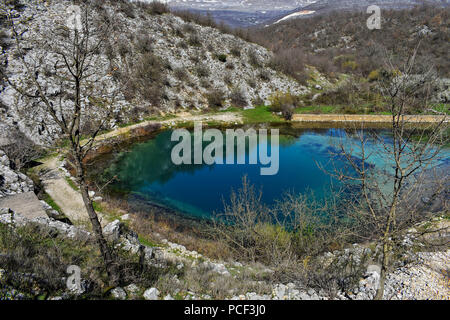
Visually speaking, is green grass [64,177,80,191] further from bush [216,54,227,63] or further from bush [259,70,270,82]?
bush [259,70,270,82]

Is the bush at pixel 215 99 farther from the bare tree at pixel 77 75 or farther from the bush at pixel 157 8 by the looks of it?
the bare tree at pixel 77 75

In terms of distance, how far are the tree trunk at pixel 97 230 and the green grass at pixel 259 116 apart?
76.3 ft

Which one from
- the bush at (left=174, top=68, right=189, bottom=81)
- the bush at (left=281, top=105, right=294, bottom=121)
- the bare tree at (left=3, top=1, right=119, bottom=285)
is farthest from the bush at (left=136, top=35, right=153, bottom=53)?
the bare tree at (left=3, top=1, right=119, bottom=285)

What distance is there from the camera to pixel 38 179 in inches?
508

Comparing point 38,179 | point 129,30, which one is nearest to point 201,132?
point 38,179

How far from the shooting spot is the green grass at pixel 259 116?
90.1 feet

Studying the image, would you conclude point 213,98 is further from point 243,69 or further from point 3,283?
point 3,283

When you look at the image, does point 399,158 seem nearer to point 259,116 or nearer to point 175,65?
point 259,116

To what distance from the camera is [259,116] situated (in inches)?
1114

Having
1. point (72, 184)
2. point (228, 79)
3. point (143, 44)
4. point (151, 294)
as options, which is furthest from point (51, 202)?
point (228, 79)

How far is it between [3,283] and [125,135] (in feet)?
60.6

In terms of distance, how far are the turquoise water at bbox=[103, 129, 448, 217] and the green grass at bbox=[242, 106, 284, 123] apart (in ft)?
25.5

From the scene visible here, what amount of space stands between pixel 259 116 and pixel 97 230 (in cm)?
2530

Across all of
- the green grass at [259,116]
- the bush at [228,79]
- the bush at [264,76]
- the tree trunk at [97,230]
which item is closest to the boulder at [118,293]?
the tree trunk at [97,230]
